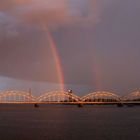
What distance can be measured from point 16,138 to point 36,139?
2.74m

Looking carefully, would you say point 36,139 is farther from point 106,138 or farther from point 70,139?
point 106,138

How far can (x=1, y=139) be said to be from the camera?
152 ft

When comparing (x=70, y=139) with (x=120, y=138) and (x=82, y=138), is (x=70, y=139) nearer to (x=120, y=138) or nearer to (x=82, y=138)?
(x=82, y=138)

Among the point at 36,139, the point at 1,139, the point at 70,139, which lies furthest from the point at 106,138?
the point at 1,139

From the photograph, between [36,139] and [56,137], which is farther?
[56,137]

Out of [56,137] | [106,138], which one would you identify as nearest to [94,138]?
[106,138]

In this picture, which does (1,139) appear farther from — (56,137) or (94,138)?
(94,138)

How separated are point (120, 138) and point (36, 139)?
11038 mm

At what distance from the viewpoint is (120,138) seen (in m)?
48.8

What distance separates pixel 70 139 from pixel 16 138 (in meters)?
6.88

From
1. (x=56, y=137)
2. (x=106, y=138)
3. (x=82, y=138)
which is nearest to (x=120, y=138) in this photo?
(x=106, y=138)

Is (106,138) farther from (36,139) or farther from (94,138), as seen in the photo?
(36,139)

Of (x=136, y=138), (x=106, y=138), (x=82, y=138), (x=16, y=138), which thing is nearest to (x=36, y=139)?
(x=16, y=138)

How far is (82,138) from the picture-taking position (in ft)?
159
